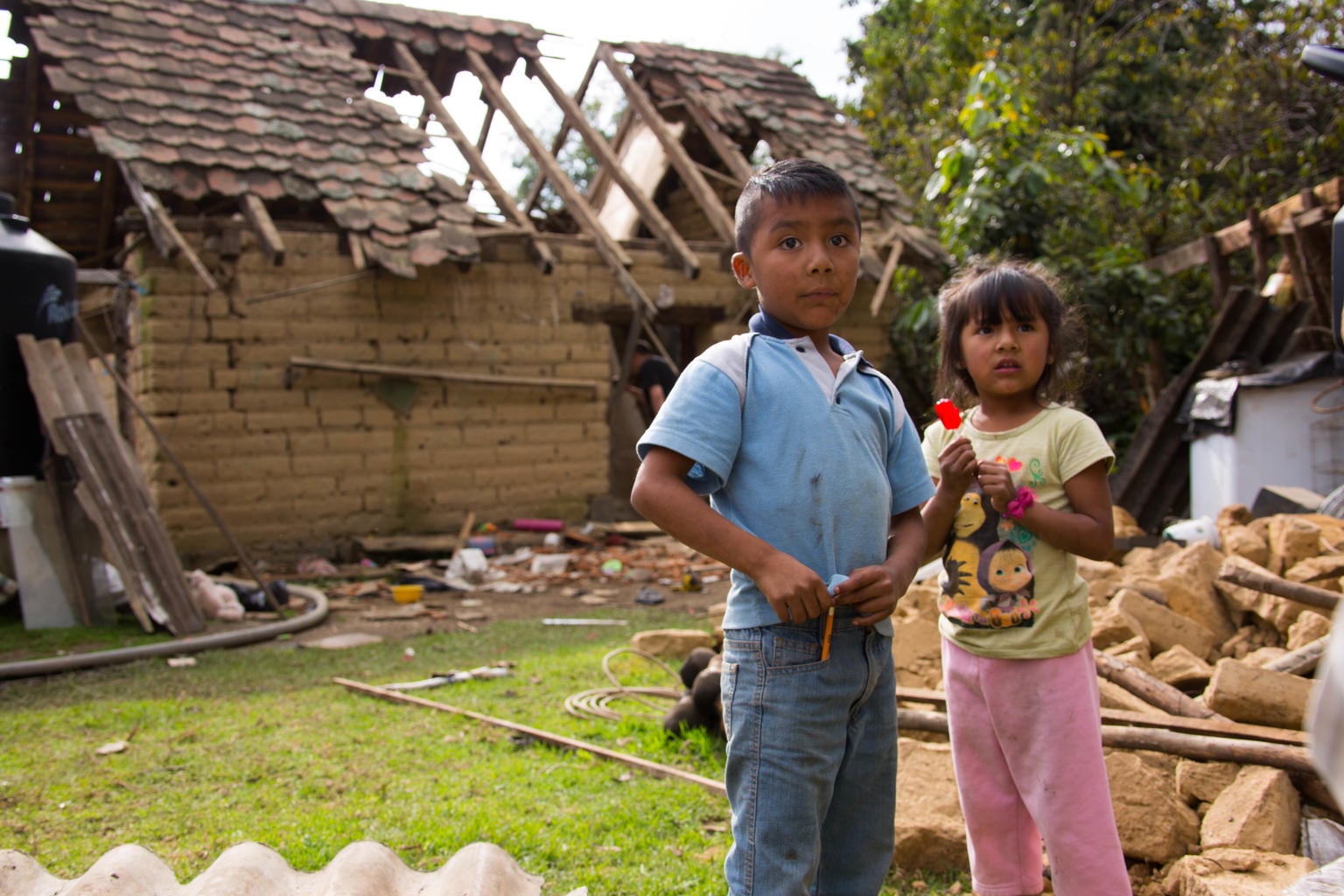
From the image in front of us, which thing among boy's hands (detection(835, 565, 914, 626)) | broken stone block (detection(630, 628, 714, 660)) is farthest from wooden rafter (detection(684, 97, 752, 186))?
boy's hands (detection(835, 565, 914, 626))

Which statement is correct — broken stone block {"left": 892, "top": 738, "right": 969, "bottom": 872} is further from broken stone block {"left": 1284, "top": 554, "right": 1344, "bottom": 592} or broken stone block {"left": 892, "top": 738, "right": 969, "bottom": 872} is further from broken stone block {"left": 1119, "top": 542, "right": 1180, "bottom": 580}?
broken stone block {"left": 1119, "top": 542, "right": 1180, "bottom": 580}

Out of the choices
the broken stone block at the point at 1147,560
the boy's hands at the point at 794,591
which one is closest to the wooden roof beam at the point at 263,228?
the broken stone block at the point at 1147,560

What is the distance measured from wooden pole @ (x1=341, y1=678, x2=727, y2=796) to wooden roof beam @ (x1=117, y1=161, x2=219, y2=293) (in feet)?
13.7

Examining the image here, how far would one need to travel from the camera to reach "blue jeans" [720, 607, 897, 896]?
5.42 feet

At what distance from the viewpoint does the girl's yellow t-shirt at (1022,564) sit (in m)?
2.14

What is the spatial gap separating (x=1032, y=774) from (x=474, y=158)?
349 inches

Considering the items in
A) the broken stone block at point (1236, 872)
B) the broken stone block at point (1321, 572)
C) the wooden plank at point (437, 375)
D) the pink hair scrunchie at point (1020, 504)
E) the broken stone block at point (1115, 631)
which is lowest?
the broken stone block at point (1236, 872)

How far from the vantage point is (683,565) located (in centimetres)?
902

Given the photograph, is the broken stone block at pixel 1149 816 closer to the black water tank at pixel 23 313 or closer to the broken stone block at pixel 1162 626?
the broken stone block at pixel 1162 626

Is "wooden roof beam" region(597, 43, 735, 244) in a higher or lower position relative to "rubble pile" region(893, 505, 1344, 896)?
higher

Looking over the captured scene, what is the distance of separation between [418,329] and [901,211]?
5.56 meters

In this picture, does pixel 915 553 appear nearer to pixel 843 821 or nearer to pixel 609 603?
pixel 843 821

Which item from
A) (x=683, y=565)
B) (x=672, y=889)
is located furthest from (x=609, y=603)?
(x=672, y=889)

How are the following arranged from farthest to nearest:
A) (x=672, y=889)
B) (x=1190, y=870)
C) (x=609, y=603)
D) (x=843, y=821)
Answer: (x=609, y=603) < (x=672, y=889) < (x=1190, y=870) < (x=843, y=821)
